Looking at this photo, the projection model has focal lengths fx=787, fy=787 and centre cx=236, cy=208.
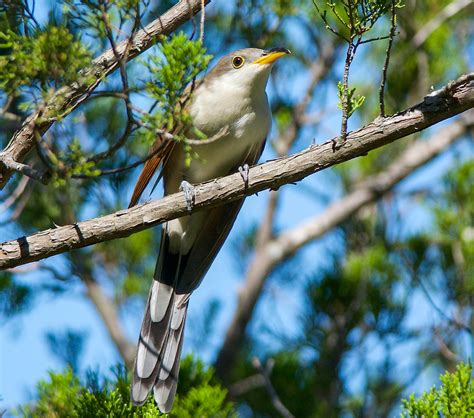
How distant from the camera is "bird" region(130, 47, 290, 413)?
12.7 ft

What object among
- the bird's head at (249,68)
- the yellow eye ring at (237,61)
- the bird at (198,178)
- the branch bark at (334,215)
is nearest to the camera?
the bird at (198,178)

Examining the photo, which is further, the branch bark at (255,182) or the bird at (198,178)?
the bird at (198,178)

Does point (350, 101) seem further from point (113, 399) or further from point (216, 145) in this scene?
point (113, 399)

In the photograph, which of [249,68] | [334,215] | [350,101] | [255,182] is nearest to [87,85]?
[255,182]

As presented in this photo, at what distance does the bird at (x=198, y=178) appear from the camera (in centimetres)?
387

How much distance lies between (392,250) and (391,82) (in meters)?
1.37

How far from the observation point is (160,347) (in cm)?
393

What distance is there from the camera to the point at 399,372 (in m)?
5.21

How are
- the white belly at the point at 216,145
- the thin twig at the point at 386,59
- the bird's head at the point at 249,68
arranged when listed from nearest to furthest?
the thin twig at the point at 386,59 < the white belly at the point at 216,145 < the bird's head at the point at 249,68

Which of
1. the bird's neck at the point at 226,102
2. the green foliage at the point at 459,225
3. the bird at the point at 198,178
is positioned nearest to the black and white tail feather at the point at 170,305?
the bird at the point at 198,178

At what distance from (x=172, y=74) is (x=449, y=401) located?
5.46ft

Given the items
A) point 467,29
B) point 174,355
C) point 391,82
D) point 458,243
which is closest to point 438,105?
point 174,355

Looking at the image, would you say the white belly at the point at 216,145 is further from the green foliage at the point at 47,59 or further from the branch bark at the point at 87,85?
the green foliage at the point at 47,59

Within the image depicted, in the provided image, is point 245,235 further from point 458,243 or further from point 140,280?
point 458,243
